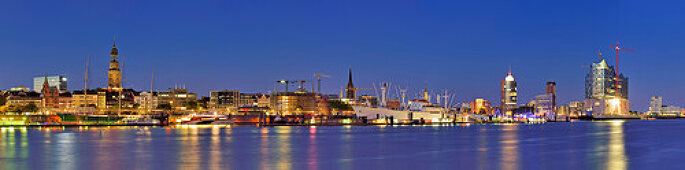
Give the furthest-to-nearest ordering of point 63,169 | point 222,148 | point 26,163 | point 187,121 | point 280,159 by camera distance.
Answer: point 187,121 < point 222,148 < point 280,159 < point 26,163 < point 63,169

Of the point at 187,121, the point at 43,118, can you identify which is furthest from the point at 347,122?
the point at 43,118

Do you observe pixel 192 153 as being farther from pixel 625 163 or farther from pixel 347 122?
pixel 347 122

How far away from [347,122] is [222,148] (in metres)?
119

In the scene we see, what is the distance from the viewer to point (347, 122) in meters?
180

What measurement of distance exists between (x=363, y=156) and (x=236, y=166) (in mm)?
12306

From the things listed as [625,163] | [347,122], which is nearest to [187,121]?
[347,122]

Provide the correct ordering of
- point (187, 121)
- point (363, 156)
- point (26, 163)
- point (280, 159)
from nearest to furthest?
1. point (26, 163)
2. point (280, 159)
3. point (363, 156)
4. point (187, 121)

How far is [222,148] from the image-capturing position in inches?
2431

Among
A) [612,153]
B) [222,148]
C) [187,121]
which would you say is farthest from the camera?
[187,121]

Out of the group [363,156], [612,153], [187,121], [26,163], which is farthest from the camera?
[187,121]

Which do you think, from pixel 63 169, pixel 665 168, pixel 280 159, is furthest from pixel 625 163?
pixel 63 169

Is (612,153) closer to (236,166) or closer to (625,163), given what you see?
(625,163)

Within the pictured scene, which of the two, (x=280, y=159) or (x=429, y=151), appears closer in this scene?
(x=280, y=159)

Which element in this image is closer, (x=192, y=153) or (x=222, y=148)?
(x=192, y=153)
